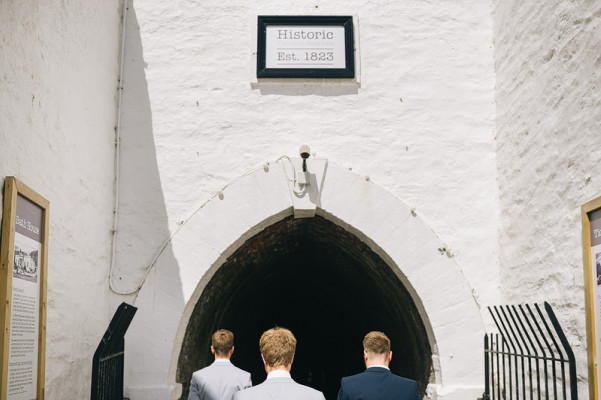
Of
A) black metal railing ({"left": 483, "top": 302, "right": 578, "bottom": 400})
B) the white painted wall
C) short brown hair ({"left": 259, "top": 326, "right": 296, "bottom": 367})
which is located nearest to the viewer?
short brown hair ({"left": 259, "top": 326, "right": 296, "bottom": 367})

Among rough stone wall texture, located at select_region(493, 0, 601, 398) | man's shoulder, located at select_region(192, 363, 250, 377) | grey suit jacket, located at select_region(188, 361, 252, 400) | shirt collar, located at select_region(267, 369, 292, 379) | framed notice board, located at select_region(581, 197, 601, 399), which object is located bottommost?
grey suit jacket, located at select_region(188, 361, 252, 400)

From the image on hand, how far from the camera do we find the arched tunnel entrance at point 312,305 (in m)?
6.82

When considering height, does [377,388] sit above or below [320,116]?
below

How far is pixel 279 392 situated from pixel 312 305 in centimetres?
941

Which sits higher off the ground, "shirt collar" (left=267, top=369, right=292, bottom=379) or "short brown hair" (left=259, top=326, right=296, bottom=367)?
"short brown hair" (left=259, top=326, right=296, bottom=367)

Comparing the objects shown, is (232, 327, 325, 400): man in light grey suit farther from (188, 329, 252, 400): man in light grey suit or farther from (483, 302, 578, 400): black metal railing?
(483, 302, 578, 400): black metal railing

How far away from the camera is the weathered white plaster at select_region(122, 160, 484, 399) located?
5.91 m

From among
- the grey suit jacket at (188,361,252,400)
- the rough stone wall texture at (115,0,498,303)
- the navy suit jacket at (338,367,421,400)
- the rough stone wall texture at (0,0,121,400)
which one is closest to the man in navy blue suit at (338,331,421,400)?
→ the navy suit jacket at (338,367,421,400)

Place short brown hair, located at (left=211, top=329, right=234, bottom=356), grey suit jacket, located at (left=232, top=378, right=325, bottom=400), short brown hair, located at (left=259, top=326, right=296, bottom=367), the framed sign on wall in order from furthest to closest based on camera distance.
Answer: the framed sign on wall
short brown hair, located at (left=211, top=329, right=234, bottom=356)
short brown hair, located at (left=259, top=326, right=296, bottom=367)
grey suit jacket, located at (left=232, top=378, right=325, bottom=400)

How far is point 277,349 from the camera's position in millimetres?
3369

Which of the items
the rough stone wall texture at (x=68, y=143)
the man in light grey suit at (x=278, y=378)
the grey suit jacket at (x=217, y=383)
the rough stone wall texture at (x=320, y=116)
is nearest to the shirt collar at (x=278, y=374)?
the man in light grey suit at (x=278, y=378)

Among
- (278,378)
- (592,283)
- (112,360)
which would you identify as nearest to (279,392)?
(278,378)

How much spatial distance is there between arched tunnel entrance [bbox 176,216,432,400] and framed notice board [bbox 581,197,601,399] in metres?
2.14

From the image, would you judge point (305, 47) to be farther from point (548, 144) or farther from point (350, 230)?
point (548, 144)
